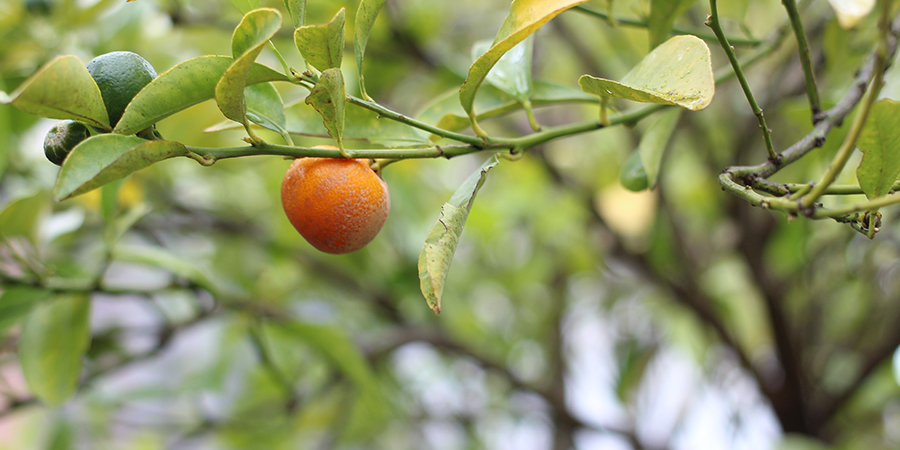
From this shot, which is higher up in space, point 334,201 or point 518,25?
point 518,25

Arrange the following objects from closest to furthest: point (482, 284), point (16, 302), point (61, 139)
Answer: point (61, 139)
point (16, 302)
point (482, 284)

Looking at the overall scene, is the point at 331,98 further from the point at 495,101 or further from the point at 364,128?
the point at 495,101

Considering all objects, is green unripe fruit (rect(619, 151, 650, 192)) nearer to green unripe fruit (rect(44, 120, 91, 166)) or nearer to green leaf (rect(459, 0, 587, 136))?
green leaf (rect(459, 0, 587, 136))

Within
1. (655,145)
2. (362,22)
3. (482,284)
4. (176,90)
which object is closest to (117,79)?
(176,90)

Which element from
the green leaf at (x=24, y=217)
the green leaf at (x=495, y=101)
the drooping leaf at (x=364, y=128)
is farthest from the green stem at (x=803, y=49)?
the green leaf at (x=24, y=217)

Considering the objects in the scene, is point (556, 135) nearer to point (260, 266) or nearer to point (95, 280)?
point (95, 280)

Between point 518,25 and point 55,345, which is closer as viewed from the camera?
point 518,25
